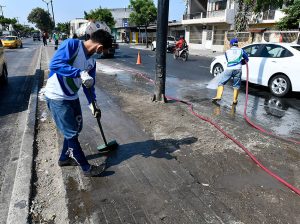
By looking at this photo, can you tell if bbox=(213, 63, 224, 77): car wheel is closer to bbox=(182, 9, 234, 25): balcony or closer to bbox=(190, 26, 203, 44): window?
bbox=(182, 9, 234, 25): balcony

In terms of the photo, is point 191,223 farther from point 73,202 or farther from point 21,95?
point 21,95

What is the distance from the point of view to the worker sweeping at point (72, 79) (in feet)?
9.66

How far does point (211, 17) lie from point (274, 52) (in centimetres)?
2669

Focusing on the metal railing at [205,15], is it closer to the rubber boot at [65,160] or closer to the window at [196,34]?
the window at [196,34]

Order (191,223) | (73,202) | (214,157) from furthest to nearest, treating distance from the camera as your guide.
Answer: (214,157), (73,202), (191,223)

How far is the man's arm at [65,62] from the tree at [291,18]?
1854 cm

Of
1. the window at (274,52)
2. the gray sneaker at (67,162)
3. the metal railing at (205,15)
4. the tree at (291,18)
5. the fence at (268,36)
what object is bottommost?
the gray sneaker at (67,162)

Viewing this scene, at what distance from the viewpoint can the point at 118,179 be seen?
11.6ft

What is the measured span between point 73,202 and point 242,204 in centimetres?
184

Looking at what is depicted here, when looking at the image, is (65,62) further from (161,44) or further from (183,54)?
(183,54)

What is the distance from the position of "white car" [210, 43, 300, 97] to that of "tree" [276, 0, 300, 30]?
11.4 meters

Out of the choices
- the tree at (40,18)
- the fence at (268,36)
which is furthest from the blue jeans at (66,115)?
the tree at (40,18)

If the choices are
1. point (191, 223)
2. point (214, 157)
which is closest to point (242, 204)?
point (191, 223)

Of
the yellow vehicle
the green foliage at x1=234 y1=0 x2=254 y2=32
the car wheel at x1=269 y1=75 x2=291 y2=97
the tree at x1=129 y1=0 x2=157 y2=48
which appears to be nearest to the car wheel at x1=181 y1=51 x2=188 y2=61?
the green foliage at x1=234 y1=0 x2=254 y2=32
